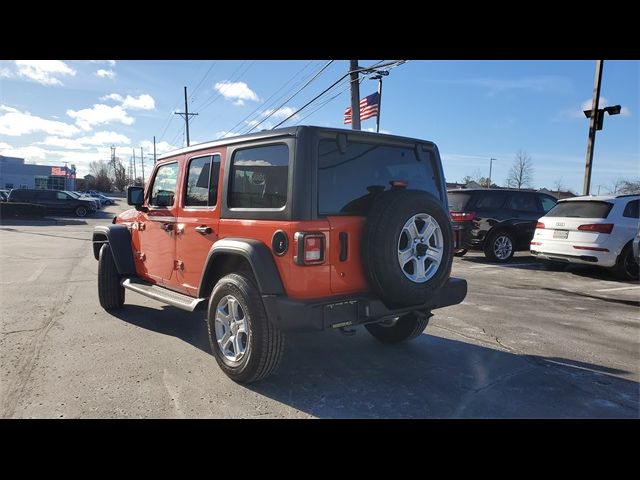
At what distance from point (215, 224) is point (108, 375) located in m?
→ 1.58

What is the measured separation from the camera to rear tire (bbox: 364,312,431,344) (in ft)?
14.4

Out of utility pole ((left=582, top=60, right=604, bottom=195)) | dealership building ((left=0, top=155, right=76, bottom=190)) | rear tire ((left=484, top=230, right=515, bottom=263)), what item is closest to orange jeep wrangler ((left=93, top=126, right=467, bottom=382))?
rear tire ((left=484, top=230, right=515, bottom=263))

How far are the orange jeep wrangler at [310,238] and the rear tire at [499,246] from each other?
23.3ft

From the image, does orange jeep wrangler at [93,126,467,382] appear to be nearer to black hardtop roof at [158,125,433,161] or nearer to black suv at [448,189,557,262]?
black hardtop roof at [158,125,433,161]

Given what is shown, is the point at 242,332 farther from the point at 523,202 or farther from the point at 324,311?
the point at 523,202

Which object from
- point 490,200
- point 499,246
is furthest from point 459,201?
point 499,246

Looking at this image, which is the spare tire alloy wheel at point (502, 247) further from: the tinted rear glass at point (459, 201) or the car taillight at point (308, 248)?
the car taillight at point (308, 248)

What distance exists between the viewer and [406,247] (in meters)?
3.46

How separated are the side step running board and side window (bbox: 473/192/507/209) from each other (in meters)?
8.15

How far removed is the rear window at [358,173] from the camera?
332 centimetres

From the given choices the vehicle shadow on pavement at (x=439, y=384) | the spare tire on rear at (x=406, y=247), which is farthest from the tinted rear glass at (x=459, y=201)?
the spare tire on rear at (x=406, y=247)

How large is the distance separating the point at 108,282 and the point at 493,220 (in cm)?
864
